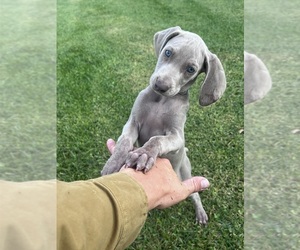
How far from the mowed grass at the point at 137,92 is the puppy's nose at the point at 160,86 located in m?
0.79

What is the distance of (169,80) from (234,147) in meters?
1.07

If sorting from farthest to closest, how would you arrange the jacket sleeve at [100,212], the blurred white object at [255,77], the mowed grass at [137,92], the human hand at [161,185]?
1. the mowed grass at [137,92]
2. the blurred white object at [255,77]
3. the human hand at [161,185]
4. the jacket sleeve at [100,212]

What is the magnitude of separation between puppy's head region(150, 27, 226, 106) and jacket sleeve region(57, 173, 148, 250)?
1.13 feet

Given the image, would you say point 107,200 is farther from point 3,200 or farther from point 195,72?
point 195,72

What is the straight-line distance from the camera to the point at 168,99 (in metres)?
1.69

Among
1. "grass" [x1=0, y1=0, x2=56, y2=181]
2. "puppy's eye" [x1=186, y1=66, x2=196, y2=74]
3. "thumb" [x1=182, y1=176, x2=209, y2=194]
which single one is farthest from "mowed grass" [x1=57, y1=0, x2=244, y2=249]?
"puppy's eye" [x1=186, y1=66, x2=196, y2=74]

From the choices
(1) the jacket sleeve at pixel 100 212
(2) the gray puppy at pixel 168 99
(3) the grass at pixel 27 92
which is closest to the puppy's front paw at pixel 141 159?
(2) the gray puppy at pixel 168 99

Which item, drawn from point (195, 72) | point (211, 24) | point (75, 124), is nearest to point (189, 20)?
point (211, 24)

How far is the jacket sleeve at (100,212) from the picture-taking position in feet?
3.69

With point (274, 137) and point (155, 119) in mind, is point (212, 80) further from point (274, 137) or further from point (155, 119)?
point (274, 137)

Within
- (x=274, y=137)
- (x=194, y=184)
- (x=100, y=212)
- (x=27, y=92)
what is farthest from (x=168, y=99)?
(x=27, y=92)

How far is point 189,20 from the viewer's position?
3670 mm

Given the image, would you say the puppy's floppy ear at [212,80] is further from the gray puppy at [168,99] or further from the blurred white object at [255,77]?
the blurred white object at [255,77]

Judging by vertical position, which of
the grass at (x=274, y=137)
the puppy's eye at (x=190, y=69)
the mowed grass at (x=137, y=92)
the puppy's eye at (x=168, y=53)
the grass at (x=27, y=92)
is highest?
the puppy's eye at (x=168, y=53)
